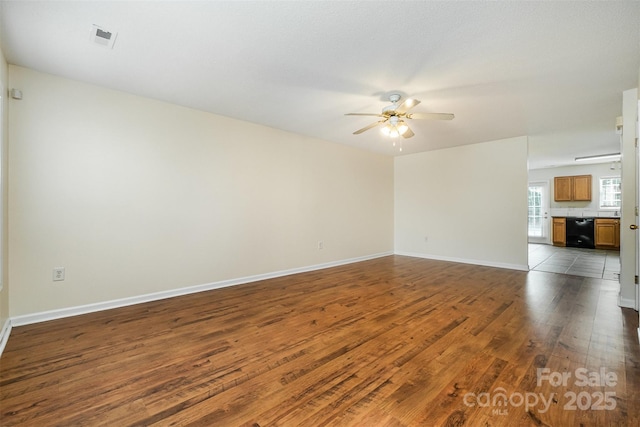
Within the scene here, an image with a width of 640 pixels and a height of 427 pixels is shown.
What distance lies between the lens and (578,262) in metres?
5.51

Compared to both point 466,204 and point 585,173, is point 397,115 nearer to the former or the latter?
point 466,204

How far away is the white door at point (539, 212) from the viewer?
27.8 ft

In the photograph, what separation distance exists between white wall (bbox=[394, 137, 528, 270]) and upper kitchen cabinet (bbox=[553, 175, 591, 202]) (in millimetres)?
4944

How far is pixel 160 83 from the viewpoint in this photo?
9.37 ft

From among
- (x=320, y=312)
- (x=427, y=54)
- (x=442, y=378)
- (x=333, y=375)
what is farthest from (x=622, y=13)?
(x=320, y=312)

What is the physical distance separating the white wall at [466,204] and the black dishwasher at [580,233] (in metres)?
4.37

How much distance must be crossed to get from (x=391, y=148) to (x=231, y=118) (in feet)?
11.2

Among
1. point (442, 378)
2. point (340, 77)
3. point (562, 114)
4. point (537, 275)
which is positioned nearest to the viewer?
point (442, 378)

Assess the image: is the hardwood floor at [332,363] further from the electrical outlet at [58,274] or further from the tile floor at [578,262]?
the tile floor at [578,262]

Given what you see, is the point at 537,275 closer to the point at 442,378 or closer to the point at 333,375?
the point at 442,378

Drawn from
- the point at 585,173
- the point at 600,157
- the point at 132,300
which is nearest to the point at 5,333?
the point at 132,300

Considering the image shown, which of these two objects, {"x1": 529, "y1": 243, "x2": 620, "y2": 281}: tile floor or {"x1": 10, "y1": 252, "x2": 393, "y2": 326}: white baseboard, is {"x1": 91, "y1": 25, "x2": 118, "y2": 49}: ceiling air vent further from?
{"x1": 529, "y1": 243, "x2": 620, "y2": 281}: tile floor

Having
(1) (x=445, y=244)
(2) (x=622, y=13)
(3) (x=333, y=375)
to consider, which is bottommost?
(3) (x=333, y=375)

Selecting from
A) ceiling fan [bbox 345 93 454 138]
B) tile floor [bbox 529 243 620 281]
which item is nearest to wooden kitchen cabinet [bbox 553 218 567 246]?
tile floor [bbox 529 243 620 281]
